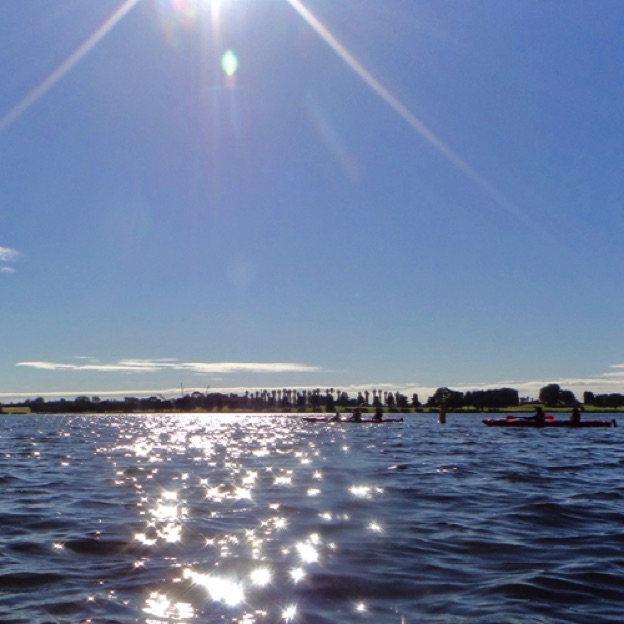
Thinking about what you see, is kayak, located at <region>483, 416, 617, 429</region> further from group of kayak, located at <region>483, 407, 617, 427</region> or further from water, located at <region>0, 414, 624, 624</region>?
water, located at <region>0, 414, 624, 624</region>

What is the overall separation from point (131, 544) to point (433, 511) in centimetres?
727

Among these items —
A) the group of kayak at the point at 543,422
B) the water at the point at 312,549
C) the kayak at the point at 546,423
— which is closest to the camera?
the water at the point at 312,549

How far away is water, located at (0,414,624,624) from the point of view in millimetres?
8172

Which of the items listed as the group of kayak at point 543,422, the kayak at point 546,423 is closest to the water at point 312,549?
the kayak at point 546,423

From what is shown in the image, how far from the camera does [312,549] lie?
11.5 meters

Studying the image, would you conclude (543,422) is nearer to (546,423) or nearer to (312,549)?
(546,423)

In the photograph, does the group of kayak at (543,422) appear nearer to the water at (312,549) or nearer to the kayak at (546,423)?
the kayak at (546,423)

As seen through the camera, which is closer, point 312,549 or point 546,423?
point 312,549

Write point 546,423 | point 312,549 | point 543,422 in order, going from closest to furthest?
point 312,549 → point 546,423 → point 543,422

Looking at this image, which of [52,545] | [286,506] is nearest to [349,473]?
[286,506]

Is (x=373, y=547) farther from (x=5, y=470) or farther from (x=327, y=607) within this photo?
(x=5, y=470)

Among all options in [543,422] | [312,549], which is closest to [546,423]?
[543,422]

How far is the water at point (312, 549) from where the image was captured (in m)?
8.17

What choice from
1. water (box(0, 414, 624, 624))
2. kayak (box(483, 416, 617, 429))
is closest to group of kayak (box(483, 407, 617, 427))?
kayak (box(483, 416, 617, 429))
